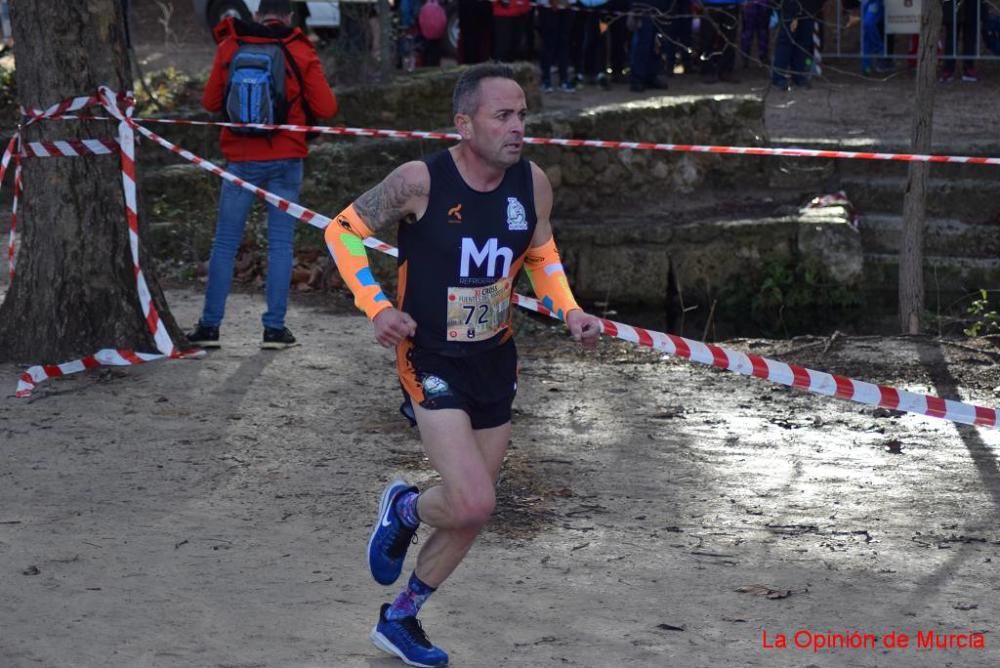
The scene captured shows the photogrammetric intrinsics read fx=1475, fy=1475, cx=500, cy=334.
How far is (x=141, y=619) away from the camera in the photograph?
15.4 ft

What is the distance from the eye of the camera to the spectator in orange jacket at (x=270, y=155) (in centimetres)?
798

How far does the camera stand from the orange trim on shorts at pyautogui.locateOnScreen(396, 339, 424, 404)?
14.3 feet

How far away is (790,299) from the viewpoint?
1157 centimetres

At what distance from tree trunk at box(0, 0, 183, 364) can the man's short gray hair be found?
152 inches

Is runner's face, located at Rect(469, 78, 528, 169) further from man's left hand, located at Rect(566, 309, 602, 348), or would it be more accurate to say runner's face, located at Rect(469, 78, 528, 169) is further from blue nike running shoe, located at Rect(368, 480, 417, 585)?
blue nike running shoe, located at Rect(368, 480, 417, 585)

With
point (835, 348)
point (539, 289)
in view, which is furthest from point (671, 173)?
point (539, 289)

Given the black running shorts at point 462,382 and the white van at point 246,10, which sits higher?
the white van at point 246,10

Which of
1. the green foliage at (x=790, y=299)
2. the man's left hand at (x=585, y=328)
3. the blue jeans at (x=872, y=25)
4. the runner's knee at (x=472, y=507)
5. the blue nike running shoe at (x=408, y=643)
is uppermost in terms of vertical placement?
the blue jeans at (x=872, y=25)

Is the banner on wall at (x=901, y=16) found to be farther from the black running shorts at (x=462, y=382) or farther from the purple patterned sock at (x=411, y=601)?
the purple patterned sock at (x=411, y=601)

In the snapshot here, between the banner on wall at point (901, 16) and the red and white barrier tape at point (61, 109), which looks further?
the banner on wall at point (901, 16)

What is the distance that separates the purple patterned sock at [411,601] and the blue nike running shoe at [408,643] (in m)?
0.02

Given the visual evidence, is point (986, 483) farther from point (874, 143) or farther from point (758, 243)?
point (874, 143)

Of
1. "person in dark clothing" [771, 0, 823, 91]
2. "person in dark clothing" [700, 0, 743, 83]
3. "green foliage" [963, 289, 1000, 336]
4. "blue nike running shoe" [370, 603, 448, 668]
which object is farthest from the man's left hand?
"person in dark clothing" [700, 0, 743, 83]

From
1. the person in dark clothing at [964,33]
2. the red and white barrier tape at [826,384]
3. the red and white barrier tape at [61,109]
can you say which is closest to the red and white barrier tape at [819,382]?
the red and white barrier tape at [826,384]
